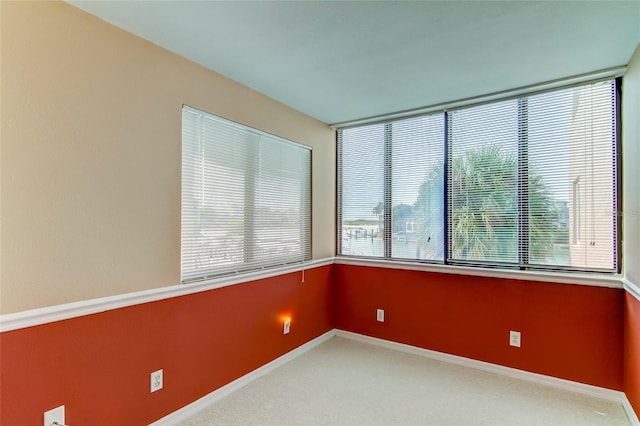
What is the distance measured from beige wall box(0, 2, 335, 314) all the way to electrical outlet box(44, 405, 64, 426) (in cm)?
53

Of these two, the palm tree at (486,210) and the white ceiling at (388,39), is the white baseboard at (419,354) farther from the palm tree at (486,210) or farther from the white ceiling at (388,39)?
the white ceiling at (388,39)

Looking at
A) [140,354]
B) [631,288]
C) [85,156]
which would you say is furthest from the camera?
[631,288]

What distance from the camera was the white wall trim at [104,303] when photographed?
1471 mm

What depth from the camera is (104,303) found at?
1766 mm

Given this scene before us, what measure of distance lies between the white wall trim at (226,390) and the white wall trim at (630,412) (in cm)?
246

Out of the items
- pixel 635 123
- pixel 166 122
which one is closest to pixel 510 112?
pixel 635 123

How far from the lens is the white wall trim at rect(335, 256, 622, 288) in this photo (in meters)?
2.44

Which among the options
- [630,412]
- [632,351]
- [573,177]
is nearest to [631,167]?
[573,177]

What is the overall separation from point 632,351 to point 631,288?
0.44 meters

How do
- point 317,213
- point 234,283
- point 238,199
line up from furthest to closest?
point 317,213, point 238,199, point 234,283

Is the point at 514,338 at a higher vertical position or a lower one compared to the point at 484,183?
lower

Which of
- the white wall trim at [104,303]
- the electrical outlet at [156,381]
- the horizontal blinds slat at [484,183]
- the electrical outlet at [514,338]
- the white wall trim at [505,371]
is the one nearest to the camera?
the white wall trim at [104,303]

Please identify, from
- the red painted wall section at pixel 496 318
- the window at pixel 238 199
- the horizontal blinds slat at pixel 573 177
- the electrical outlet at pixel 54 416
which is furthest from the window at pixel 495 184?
the electrical outlet at pixel 54 416

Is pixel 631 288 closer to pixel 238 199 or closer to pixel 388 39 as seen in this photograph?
pixel 388 39
